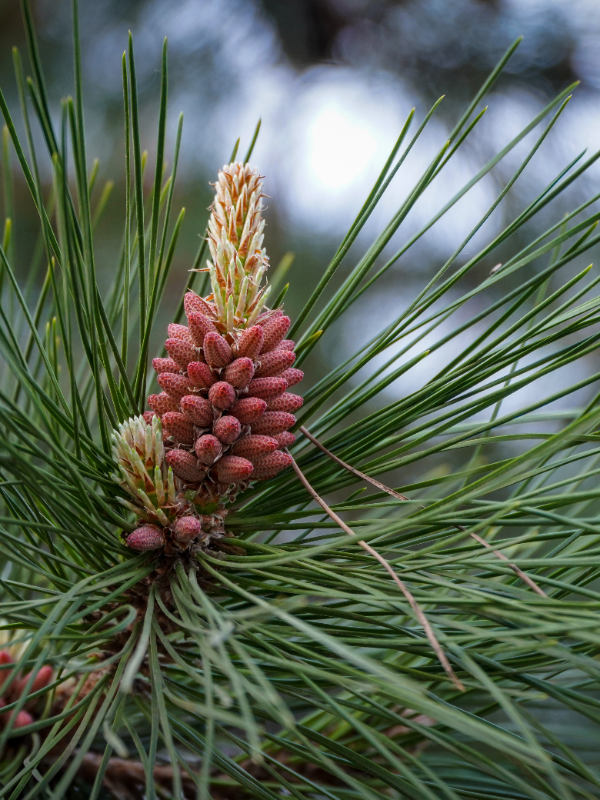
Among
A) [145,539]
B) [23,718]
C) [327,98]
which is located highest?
[327,98]

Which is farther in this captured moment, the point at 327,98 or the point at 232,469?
the point at 327,98

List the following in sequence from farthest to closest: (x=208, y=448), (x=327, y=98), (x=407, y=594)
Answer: (x=327, y=98) → (x=208, y=448) → (x=407, y=594)

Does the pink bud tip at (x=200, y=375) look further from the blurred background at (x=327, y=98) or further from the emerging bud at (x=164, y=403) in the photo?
the blurred background at (x=327, y=98)

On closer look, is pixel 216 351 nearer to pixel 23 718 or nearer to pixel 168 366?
pixel 168 366

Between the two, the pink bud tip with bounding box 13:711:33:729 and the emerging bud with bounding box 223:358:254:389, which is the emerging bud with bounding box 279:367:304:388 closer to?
the emerging bud with bounding box 223:358:254:389

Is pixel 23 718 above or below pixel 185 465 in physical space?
below

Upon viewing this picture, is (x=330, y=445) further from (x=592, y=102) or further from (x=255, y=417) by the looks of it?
(x=592, y=102)

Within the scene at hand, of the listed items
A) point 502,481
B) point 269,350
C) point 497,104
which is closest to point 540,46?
point 497,104

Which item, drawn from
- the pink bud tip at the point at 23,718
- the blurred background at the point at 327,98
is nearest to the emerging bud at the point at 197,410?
the pink bud tip at the point at 23,718

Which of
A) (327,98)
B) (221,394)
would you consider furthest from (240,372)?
(327,98)

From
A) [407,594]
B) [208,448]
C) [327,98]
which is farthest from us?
[327,98]
